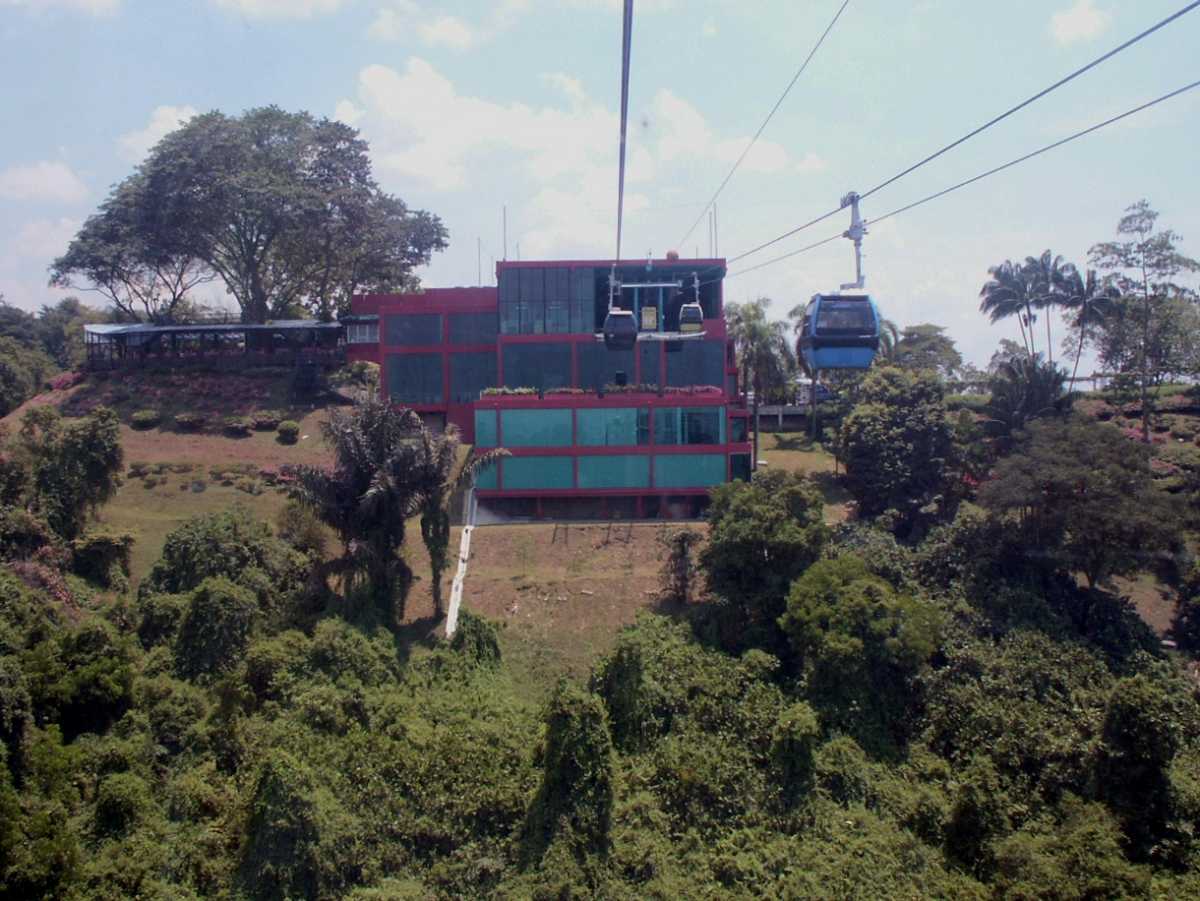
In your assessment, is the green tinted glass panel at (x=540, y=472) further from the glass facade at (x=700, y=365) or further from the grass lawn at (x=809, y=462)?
the grass lawn at (x=809, y=462)

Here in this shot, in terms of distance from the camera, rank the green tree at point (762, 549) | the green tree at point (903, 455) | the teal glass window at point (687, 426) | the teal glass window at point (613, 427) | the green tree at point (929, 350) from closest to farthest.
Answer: the green tree at point (762, 549), the green tree at point (903, 455), the teal glass window at point (613, 427), the teal glass window at point (687, 426), the green tree at point (929, 350)

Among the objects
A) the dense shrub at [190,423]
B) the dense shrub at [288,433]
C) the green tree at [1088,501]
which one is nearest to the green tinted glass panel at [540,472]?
the dense shrub at [288,433]

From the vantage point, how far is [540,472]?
37.9 metres

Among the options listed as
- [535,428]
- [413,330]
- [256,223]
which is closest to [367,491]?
[535,428]

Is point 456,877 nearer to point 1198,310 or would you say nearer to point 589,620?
point 589,620

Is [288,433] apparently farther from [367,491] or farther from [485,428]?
[367,491]

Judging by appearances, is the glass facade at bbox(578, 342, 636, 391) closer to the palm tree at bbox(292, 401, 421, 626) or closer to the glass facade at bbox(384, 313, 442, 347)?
the glass facade at bbox(384, 313, 442, 347)

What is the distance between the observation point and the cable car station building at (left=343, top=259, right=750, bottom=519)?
38.1 meters

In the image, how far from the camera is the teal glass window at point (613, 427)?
38.2 meters

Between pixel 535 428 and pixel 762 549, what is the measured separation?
47.9ft

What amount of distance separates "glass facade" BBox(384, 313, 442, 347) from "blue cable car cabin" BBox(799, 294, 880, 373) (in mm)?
30222

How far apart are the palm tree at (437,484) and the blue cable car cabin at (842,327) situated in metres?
11.1

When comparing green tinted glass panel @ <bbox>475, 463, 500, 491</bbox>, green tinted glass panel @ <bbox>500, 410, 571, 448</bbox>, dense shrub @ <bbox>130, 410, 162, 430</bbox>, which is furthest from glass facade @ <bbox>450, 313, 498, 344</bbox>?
dense shrub @ <bbox>130, 410, 162, 430</bbox>

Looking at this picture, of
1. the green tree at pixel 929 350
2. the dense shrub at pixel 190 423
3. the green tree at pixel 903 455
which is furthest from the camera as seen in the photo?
the green tree at pixel 929 350
